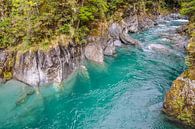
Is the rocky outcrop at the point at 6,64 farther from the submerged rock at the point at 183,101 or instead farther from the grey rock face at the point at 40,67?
the submerged rock at the point at 183,101

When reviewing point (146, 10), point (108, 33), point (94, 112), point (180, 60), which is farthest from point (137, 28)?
point (94, 112)

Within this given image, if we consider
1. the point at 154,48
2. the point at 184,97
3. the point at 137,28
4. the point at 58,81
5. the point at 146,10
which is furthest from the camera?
the point at 146,10

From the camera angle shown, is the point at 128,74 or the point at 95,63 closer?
the point at 128,74

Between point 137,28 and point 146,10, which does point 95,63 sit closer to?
point 137,28

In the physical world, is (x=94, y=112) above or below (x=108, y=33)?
below

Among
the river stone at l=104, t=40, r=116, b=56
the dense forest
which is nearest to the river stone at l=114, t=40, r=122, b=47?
the river stone at l=104, t=40, r=116, b=56

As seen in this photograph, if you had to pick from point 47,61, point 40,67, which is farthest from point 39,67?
point 47,61

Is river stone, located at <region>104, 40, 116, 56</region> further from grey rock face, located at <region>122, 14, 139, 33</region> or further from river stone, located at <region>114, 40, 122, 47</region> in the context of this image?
grey rock face, located at <region>122, 14, 139, 33</region>

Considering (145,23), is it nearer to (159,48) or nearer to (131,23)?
(131,23)
